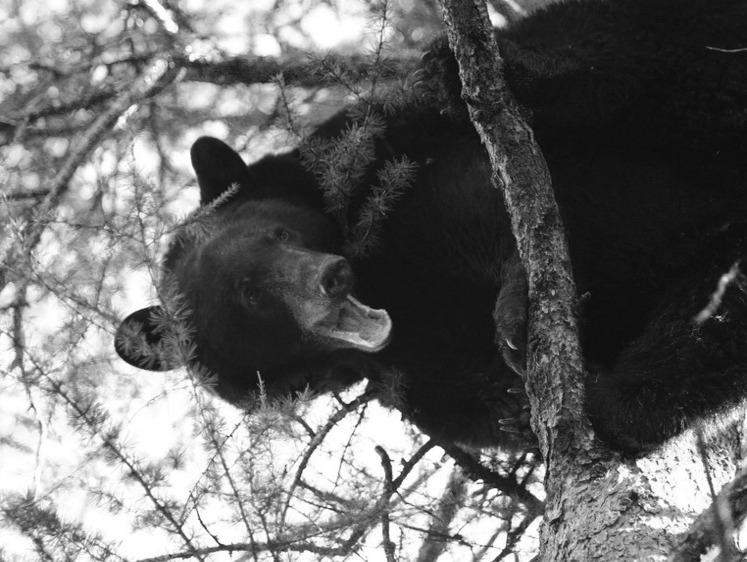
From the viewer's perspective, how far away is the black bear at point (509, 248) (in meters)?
3.08

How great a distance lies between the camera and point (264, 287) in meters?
3.82

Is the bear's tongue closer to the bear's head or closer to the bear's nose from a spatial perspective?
the bear's head

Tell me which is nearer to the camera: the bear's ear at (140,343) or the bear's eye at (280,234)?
the bear's ear at (140,343)

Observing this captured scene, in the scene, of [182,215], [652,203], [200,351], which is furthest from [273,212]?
[652,203]

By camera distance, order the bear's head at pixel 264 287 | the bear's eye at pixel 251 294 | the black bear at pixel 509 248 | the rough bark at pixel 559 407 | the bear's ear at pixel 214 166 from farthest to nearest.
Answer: the bear's ear at pixel 214 166 < the bear's eye at pixel 251 294 < the bear's head at pixel 264 287 < the black bear at pixel 509 248 < the rough bark at pixel 559 407

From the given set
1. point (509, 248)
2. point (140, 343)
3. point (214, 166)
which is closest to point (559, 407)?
point (509, 248)

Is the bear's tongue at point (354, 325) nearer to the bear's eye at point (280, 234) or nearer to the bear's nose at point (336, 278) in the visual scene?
the bear's nose at point (336, 278)

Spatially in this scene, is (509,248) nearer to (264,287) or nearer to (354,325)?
(354,325)

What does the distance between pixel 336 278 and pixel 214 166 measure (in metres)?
1.14

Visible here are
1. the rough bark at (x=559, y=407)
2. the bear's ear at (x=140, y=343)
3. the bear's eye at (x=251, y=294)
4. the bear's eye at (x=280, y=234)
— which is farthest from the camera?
the bear's eye at (x=280, y=234)

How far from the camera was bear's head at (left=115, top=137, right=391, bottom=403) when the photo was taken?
3623 mm

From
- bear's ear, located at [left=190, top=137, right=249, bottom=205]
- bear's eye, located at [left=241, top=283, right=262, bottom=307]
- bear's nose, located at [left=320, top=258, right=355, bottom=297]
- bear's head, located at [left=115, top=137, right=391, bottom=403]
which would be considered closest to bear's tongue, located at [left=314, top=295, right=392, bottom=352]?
bear's head, located at [left=115, top=137, right=391, bottom=403]

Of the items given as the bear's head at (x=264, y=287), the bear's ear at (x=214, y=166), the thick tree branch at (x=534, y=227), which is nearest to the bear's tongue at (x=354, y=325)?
the bear's head at (x=264, y=287)

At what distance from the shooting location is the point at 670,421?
267 centimetres
